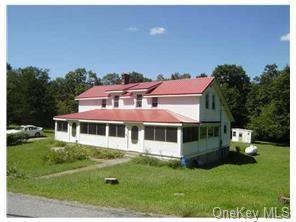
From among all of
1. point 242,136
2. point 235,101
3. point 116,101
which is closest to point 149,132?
point 116,101

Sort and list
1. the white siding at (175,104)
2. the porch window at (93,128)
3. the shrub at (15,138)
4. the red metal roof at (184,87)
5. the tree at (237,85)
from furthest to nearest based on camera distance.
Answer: the tree at (237,85), the shrub at (15,138), the porch window at (93,128), the red metal roof at (184,87), the white siding at (175,104)

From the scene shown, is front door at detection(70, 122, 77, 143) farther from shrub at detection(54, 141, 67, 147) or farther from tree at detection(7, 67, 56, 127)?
tree at detection(7, 67, 56, 127)

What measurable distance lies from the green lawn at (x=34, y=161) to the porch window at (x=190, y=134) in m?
6.34

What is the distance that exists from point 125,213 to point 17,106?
36.3 metres

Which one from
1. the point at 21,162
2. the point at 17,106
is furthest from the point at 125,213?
the point at 17,106

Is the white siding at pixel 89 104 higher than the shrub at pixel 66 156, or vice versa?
the white siding at pixel 89 104

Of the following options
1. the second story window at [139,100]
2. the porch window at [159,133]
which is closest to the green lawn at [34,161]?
the porch window at [159,133]

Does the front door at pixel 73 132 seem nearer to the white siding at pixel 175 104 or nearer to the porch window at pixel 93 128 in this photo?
the porch window at pixel 93 128

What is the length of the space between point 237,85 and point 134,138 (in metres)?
41.9

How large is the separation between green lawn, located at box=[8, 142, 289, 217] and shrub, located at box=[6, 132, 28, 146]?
10.2m

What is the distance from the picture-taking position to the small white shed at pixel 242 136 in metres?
43.7

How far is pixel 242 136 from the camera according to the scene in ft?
147

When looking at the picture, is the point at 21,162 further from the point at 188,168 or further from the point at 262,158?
the point at 262,158

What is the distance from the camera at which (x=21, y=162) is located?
2172 centimetres
